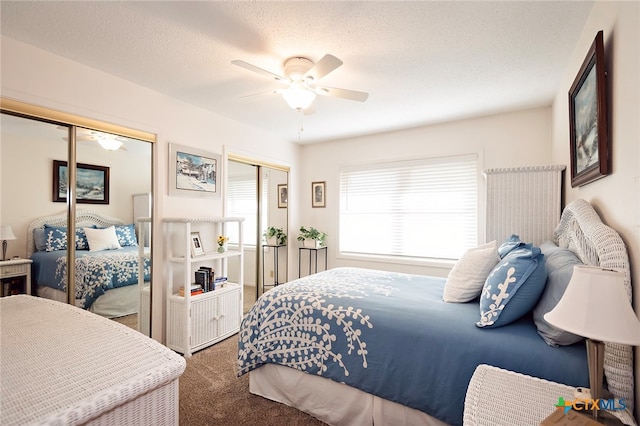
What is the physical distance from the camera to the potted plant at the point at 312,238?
4512mm

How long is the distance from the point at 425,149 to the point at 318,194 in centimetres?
174

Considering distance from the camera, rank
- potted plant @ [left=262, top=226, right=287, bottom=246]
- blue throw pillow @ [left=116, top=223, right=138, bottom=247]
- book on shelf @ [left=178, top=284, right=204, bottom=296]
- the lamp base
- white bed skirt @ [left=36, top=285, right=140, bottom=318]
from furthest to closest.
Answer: potted plant @ [left=262, top=226, right=287, bottom=246], book on shelf @ [left=178, top=284, right=204, bottom=296], blue throw pillow @ [left=116, top=223, right=138, bottom=247], white bed skirt @ [left=36, top=285, right=140, bottom=318], the lamp base

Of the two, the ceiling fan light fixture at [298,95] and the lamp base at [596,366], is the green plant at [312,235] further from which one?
the lamp base at [596,366]

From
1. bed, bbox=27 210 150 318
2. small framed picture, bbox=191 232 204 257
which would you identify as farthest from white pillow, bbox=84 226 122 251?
small framed picture, bbox=191 232 204 257

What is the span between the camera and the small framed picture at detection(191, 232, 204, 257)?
3.05m

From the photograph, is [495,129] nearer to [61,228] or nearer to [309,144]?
[309,144]

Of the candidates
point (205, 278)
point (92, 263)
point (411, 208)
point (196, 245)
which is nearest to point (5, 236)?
point (92, 263)

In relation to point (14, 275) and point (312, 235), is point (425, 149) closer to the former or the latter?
point (312, 235)

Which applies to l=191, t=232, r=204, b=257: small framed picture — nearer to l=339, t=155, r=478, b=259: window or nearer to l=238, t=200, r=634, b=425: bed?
l=238, t=200, r=634, b=425: bed

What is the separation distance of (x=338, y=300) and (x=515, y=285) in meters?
1.00

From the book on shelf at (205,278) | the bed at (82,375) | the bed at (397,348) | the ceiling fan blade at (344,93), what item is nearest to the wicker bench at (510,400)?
the bed at (397,348)

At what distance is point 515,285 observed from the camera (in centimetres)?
149

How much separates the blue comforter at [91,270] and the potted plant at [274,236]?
5.55ft

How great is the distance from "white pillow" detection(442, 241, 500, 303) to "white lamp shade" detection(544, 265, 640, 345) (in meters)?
0.98
